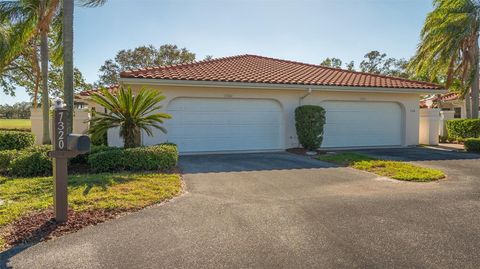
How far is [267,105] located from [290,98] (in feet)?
3.36

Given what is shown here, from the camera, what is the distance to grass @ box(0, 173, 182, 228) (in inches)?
204

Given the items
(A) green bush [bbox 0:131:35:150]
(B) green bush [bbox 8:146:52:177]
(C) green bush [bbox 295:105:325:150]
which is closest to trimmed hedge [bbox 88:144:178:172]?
(B) green bush [bbox 8:146:52:177]

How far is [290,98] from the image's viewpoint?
1339cm

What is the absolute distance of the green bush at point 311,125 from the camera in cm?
1228

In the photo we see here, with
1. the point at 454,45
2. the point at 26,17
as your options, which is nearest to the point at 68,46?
the point at 26,17

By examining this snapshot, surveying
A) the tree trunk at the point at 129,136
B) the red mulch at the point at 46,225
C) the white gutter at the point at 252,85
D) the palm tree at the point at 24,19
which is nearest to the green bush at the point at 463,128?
the white gutter at the point at 252,85

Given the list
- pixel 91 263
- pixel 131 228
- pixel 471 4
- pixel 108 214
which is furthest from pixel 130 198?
pixel 471 4

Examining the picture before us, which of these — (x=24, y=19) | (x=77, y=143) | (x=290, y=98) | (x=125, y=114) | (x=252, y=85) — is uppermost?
(x=24, y=19)

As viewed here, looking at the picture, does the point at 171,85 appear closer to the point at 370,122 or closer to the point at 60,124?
the point at 60,124

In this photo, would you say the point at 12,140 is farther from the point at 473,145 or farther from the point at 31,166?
the point at 473,145

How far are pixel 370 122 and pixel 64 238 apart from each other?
13426 millimetres

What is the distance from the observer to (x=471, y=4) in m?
16.3

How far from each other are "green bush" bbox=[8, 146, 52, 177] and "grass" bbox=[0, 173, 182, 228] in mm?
534

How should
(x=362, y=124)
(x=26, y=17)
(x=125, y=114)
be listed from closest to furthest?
(x=125, y=114)
(x=26, y=17)
(x=362, y=124)
